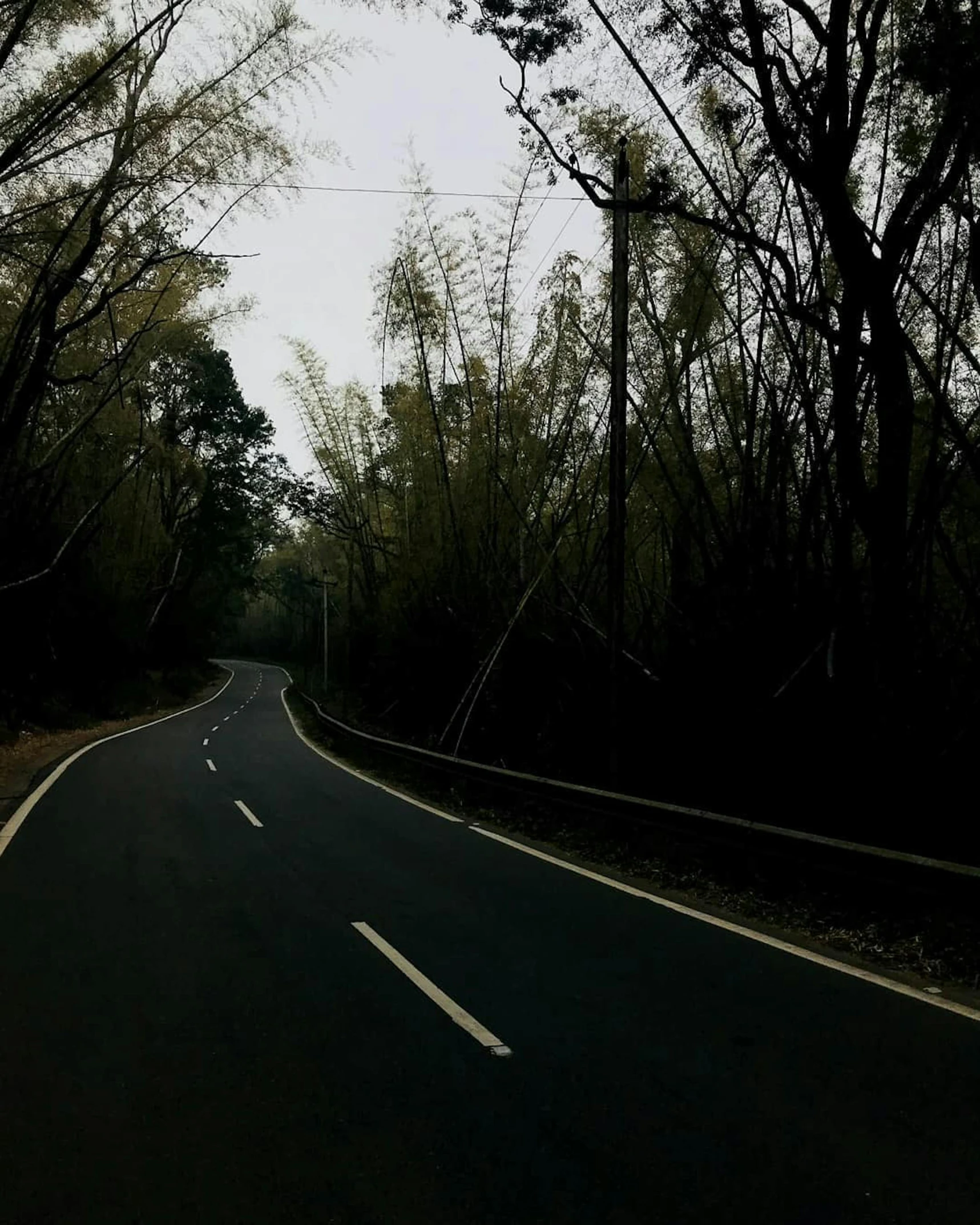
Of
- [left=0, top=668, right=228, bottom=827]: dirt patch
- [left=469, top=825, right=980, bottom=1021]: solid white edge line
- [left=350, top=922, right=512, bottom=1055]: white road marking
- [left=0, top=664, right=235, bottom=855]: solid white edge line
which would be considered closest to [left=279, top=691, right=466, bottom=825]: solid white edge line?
[left=469, top=825, right=980, bottom=1021]: solid white edge line

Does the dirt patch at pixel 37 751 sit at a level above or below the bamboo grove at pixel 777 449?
below

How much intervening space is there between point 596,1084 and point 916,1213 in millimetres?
1330

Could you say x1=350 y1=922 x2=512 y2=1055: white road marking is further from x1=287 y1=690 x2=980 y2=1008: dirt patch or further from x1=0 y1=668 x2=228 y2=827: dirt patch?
x1=0 y1=668 x2=228 y2=827: dirt patch

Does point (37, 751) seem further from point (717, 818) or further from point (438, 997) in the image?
point (438, 997)

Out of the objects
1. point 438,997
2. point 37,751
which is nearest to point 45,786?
point 37,751

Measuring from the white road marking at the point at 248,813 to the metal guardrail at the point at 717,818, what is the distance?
2.91 meters

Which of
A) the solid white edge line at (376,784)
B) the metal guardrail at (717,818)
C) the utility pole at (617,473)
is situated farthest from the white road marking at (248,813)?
the utility pole at (617,473)

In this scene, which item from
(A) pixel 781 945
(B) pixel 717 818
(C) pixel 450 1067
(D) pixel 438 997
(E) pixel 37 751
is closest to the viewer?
(C) pixel 450 1067

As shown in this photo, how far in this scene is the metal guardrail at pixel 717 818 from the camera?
642 centimetres

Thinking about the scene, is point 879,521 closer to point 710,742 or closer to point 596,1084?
point 710,742

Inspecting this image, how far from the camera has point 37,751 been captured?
2288cm

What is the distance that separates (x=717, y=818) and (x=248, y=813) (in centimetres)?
685

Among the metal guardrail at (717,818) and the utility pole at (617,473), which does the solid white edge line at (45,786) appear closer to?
the metal guardrail at (717,818)

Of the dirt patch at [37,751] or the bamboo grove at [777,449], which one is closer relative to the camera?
the bamboo grove at [777,449]
